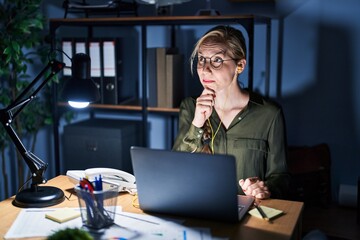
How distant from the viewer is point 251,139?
188cm

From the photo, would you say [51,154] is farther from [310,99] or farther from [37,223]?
[37,223]

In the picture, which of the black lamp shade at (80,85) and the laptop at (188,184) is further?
the black lamp shade at (80,85)

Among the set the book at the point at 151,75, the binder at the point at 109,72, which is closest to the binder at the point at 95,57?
the binder at the point at 109,72

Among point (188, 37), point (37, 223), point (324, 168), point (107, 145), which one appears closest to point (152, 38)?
point (188, 37)

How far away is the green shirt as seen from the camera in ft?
6.09

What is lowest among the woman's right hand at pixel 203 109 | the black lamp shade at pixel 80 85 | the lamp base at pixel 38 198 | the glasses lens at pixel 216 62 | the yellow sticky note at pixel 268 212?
the yellow sticky note at pixel 268 212

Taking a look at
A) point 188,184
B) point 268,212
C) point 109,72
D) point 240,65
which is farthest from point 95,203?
point 109,72

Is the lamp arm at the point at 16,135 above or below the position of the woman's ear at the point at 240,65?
below

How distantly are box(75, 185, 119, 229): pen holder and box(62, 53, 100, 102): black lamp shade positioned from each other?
0.33m

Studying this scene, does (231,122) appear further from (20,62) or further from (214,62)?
(20,62)

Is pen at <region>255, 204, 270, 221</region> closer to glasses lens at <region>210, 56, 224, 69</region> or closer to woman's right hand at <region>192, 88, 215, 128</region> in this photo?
woman's right hand at <region>192, 88, 215, 128</region>

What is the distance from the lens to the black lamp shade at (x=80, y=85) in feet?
4.85

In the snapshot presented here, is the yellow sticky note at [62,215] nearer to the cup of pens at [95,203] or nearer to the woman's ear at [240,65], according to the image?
the cup of pens at [95,203]

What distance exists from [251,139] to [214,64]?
338mm
